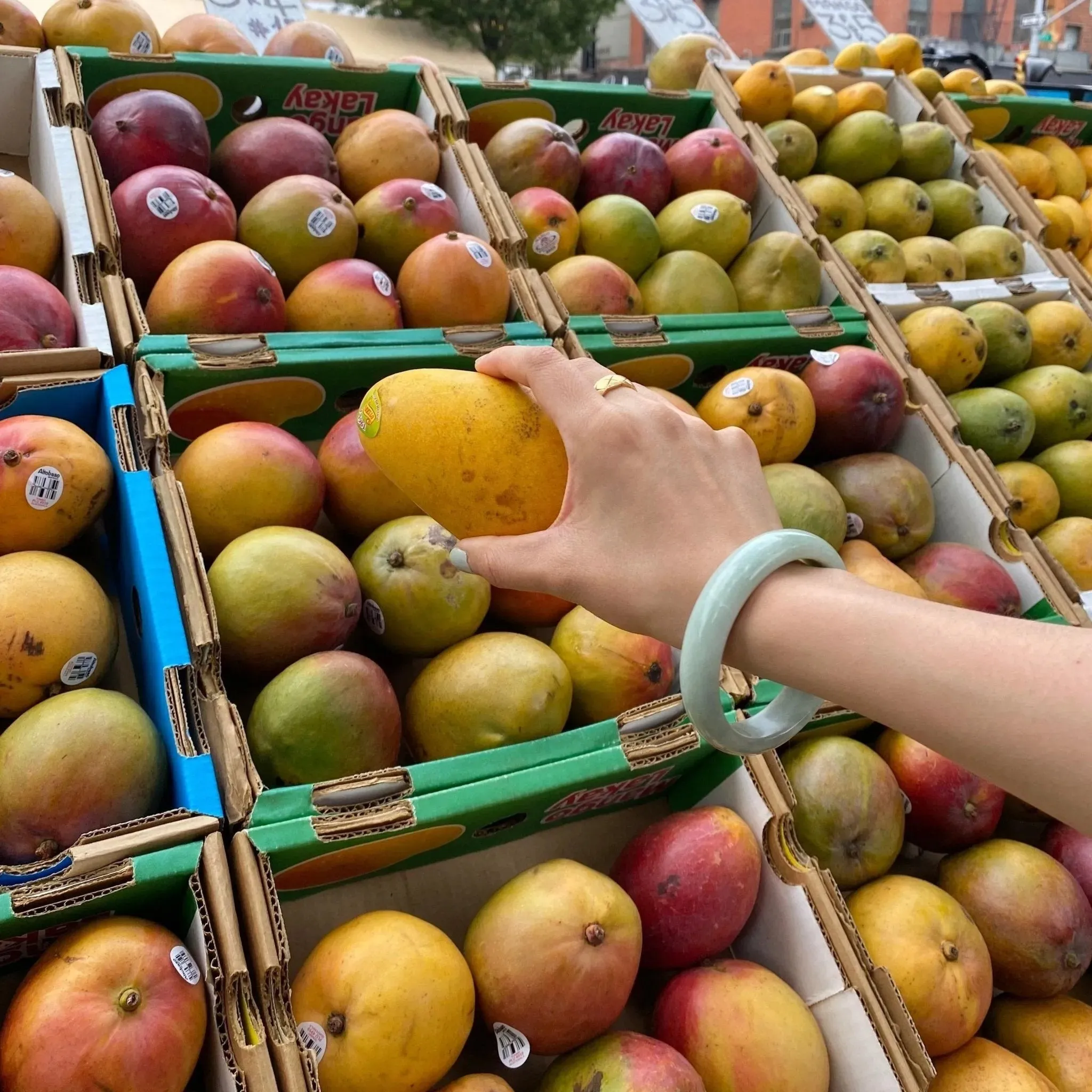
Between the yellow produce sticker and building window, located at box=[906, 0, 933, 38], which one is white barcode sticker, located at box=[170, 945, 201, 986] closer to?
the yellow produce sticker

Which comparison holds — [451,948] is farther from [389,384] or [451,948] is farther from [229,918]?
[389,384]

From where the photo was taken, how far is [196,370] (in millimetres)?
1649

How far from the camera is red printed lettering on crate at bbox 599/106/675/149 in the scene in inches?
113

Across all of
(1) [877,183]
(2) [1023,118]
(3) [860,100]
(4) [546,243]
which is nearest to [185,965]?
(4) [546,243]

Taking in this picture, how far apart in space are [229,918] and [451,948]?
296mm

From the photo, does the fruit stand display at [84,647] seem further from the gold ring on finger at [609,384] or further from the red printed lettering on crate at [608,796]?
the gold ring on finger at [609,384]

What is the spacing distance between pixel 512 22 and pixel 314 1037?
489 centimetres

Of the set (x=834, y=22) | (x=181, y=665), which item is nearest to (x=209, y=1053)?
(x=181, y=665)

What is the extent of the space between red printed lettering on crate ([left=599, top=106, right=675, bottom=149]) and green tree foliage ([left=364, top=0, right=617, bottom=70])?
6.94 ft

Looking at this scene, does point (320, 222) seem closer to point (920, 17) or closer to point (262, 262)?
point (262, 262)

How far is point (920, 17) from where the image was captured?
11.2 metres

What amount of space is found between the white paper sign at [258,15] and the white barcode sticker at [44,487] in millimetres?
2108

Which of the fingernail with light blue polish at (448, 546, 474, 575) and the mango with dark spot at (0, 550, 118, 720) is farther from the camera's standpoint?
the mango with dark spot at (0, 550, 118, 720)

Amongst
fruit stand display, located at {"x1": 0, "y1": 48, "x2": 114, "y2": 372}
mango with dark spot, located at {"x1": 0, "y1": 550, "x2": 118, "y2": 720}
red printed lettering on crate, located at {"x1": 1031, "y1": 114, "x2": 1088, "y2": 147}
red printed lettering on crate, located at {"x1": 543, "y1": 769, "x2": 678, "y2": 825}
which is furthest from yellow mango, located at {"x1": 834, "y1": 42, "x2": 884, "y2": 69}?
mango with dark spot, located at {"x1": 0, "y1": 550, "x2": 118, "y2": 720}
